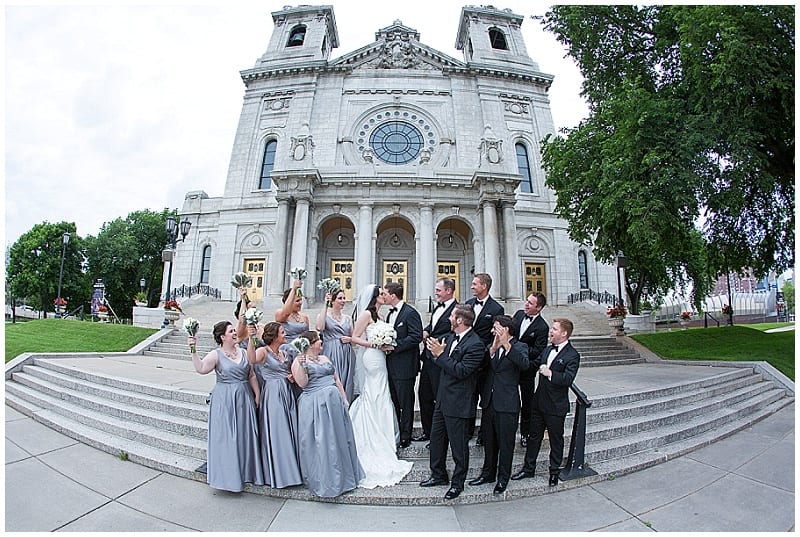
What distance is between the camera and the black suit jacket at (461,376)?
4.42 meters

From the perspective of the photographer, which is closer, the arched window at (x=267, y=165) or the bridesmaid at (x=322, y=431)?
the bridesmaid at (x=322, y=431)

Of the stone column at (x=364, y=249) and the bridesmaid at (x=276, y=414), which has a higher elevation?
the stone column at (x=364, y=249)

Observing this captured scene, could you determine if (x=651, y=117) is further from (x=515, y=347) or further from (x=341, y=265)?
(x=341, y=265)

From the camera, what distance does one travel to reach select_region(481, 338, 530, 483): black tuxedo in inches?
180

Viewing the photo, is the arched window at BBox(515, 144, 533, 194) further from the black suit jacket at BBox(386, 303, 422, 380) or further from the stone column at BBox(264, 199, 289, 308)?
the black suit jacket at BBox(386, 303, 422, 380)

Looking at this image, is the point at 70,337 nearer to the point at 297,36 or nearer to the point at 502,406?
the point at 502,406

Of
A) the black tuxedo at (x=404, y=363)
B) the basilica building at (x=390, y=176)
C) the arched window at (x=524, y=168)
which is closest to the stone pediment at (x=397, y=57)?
the basilica building at (x=390, y=176)

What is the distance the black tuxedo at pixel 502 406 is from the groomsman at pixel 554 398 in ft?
1.26

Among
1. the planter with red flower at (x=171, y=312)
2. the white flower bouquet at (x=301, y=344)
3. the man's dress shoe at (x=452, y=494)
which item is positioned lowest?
the man's dress shoe at (x=452, y=494)

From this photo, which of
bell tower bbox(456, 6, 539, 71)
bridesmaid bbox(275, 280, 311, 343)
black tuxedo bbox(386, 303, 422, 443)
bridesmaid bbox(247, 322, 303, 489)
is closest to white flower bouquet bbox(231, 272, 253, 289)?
bridesmaid bbox(275, 280, 311, 343)

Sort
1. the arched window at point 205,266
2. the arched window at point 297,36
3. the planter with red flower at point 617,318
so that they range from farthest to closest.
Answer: the arched window at point 297,36 < the arched window at point 205,266 < the planter with red flower at point 617,318

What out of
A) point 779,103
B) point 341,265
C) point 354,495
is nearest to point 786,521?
point 354,495

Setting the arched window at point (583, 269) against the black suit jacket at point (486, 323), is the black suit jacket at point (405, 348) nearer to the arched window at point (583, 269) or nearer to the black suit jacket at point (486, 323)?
the black suit jacket at point (486, 323)

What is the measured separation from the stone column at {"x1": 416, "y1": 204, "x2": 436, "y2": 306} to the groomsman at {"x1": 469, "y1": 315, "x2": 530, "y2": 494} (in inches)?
678
